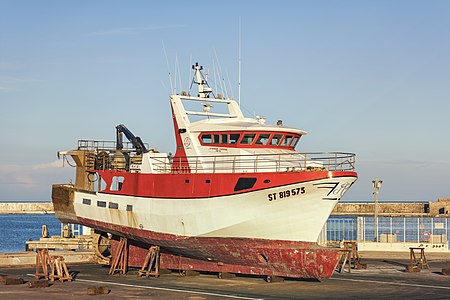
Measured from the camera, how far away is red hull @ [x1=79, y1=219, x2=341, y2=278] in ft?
86.4

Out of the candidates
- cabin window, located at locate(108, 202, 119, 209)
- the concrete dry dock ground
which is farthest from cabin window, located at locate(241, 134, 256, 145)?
cabin window, located at locate(108, 202, 119, 209)

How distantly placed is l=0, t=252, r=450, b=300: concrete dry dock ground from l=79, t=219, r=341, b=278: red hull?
526 millimetres

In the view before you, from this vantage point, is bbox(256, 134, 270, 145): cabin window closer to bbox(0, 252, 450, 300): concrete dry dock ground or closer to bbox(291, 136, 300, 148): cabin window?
bbox(291, 136, 300, 148): cabin window

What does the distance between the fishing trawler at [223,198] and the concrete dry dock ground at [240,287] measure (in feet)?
3.25

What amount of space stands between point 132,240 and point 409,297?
13.6m

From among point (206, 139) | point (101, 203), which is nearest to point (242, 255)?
point (206, 139)

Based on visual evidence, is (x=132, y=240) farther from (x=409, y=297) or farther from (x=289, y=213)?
(x=409, y=297)

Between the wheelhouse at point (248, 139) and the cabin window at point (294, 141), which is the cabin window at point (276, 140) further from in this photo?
the cabin window at point (294, 141)

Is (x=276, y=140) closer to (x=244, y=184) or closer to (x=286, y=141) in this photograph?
(x=286, y=141)

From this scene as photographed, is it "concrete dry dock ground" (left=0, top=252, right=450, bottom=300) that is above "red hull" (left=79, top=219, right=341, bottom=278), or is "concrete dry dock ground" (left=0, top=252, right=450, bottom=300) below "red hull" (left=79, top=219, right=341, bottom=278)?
below

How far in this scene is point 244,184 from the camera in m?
27.1

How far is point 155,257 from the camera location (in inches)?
1185

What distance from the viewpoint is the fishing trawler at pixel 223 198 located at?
26375 millimetres

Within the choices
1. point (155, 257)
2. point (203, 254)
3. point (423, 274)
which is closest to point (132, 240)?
point (155, 257)
